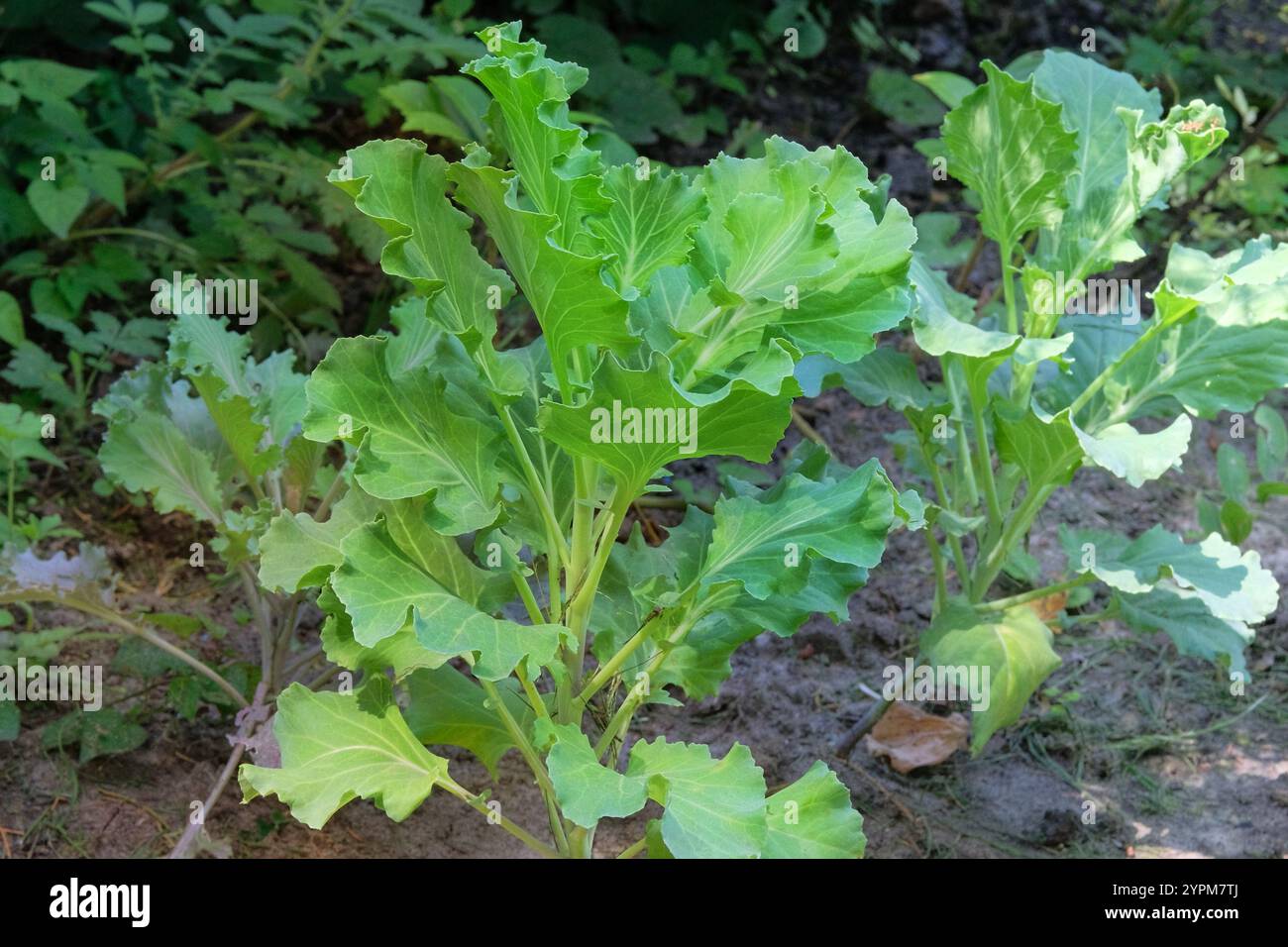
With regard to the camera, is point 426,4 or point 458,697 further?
point 426,4

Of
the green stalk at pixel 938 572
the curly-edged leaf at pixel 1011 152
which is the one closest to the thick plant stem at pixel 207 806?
the green stalk at pixel 938 572

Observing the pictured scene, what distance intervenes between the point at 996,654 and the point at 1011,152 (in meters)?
0.88

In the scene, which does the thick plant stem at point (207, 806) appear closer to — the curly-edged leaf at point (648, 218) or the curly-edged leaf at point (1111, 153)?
the curly-edged leaf at point (648, 218)

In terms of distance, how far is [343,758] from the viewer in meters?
2.02

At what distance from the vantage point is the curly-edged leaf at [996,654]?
233 cm

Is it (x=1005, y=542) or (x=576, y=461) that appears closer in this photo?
(x=576, y=461)

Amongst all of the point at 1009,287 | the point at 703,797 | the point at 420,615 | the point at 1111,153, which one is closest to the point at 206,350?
the point at 420,615

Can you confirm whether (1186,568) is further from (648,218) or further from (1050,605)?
(648,218)

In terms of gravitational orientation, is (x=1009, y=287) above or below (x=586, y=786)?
above

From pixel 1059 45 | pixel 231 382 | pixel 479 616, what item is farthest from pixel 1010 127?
pixel 1059 45

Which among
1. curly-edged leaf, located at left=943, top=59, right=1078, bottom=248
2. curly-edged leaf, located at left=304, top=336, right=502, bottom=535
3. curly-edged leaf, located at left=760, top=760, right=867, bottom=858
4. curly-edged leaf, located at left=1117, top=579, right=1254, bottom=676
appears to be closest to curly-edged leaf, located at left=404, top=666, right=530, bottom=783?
curly-edged leaf, located at left=304, top=336, right=502, bottom=535

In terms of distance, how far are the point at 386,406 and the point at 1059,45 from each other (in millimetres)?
3909

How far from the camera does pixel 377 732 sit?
206 cm

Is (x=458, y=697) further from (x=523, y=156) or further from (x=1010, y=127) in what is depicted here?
(x=1010, y=127)
